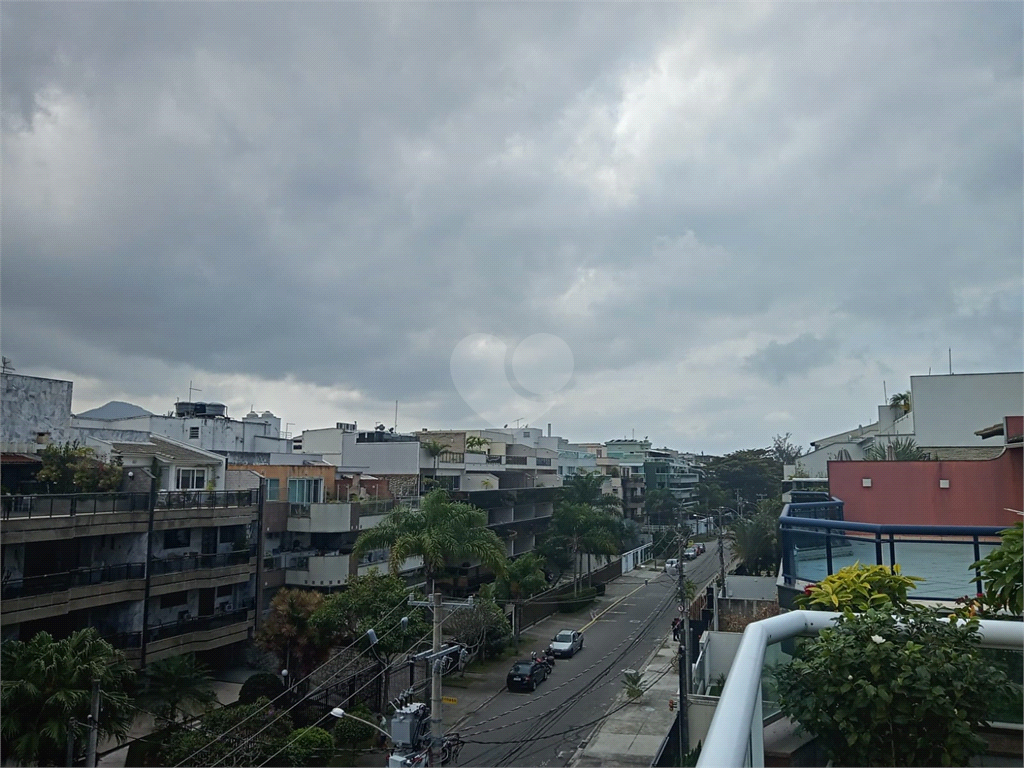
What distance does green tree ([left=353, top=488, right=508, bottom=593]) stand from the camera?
28.1 m

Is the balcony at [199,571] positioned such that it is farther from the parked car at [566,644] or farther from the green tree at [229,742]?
the parked car at [566,644]

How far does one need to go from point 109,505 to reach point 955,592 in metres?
22.4

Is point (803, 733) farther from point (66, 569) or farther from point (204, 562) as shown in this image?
point (204, 562)

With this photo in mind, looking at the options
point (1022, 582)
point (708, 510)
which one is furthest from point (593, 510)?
point (1022, 582)

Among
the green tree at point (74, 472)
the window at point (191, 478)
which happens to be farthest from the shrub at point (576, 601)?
the green tree at point (74, 472)

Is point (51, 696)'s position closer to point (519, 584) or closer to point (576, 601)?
point (519, 584)

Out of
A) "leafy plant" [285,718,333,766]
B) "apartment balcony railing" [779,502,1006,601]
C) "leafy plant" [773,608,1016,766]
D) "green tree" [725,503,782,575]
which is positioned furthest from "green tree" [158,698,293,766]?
"green tree" [725,503,782,575]

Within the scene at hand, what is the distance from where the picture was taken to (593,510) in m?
50.7

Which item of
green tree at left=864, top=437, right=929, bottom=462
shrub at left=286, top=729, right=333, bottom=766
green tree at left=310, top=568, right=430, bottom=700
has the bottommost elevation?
shrub at left=286, top=729, right=333, bottom=766

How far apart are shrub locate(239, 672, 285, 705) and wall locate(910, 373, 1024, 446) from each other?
1187 inches

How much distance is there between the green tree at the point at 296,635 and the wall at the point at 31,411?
32.0ft

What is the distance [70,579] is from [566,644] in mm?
21674

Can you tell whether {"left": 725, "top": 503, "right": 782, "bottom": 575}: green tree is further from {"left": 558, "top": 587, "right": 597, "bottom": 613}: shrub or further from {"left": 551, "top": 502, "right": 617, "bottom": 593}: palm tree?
{"left": 558, "top": 587, "right": 597, "bottom": 613}: shrub

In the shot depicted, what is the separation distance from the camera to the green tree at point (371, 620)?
23.3 metres
